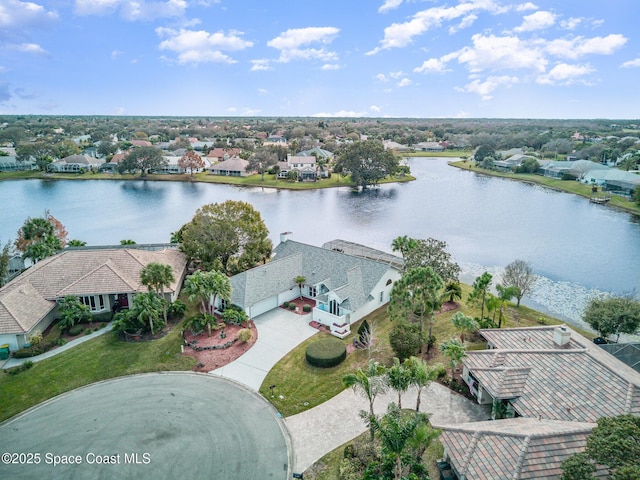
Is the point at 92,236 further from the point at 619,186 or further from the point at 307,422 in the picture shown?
the point at 619,186

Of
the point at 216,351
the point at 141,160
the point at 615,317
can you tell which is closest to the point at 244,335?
the point at 216,351

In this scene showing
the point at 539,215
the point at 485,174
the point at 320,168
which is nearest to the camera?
the point at 539,215

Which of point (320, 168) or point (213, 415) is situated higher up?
point (320, 168)

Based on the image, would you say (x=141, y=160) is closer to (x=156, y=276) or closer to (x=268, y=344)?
(x=156, y=276)

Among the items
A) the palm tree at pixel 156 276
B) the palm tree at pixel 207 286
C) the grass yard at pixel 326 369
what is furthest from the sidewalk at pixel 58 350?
the grass yard at pixel 326 369

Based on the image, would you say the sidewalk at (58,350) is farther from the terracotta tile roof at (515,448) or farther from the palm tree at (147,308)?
the terracotta tile roof at (515,448)

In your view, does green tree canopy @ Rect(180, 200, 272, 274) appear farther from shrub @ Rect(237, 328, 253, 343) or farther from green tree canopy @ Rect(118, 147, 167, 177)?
green tree canopy @ Rect(118, 147, 167, 177)

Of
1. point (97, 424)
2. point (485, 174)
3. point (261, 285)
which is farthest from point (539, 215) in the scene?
point (97, 424)
